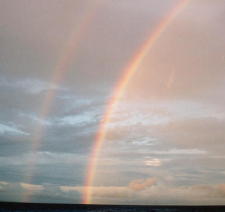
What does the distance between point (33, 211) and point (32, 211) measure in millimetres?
970

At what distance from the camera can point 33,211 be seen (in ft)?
642

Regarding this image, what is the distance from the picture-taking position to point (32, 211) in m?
195
